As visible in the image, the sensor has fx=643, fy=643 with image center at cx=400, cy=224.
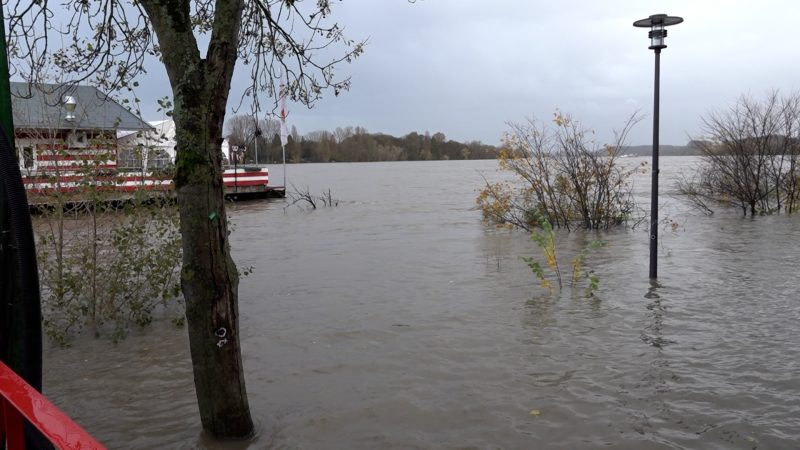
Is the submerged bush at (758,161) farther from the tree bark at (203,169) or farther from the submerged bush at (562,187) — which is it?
the tree bark at (203,169)

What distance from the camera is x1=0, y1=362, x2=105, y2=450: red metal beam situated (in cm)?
167

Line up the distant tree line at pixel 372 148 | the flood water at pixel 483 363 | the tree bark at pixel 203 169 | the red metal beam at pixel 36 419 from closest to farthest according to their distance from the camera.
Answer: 1. the red metal beam at pixel 36 419
2. the tree bark at pixel 203 169
3. the flood water at pixel 483 363
4. the distant tree line at pixel 372 148

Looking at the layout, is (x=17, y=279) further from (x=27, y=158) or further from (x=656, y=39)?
(x=656, y=39)

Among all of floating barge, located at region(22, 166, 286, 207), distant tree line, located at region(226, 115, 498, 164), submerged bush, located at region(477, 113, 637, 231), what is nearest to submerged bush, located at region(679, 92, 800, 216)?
submerged bush, located at region(477, 113, 637, 231)

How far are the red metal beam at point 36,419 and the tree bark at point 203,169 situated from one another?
5.60 ft

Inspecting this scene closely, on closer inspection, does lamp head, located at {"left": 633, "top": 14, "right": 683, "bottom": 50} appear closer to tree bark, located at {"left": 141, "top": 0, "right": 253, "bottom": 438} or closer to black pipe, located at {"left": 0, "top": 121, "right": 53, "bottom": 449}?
tree bark, located at {"left": 141, "top": 0, "right": 253, "bottom": 438}

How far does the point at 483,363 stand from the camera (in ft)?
21.9

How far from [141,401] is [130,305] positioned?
7.95 ft

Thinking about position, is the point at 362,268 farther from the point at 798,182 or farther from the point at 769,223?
the point at 798,182

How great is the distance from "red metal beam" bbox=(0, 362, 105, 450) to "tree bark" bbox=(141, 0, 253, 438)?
1.71m

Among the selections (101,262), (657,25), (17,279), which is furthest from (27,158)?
(657,25)

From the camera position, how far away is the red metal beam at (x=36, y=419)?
5.47ft

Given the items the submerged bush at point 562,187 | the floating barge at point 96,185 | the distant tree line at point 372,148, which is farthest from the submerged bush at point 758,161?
the distant tree line at point 372,148

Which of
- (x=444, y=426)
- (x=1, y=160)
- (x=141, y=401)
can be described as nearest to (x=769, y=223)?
(x=444, y=426)
